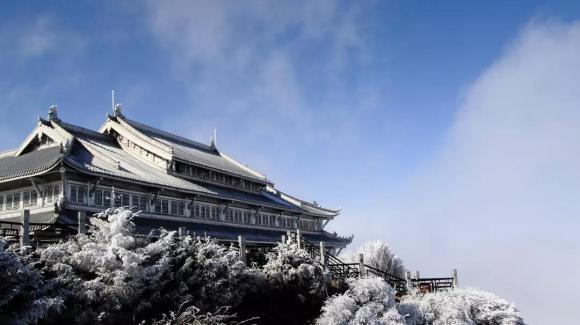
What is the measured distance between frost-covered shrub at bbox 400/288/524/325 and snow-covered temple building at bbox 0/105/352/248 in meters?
11.2

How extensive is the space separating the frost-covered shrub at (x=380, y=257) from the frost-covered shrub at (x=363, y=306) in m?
30.8

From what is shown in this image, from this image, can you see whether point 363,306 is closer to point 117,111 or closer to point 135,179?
point 135,179

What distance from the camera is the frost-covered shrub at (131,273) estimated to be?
1783cm

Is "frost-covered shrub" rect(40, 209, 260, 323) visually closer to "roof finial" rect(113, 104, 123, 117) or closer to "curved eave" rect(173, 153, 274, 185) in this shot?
"curved eave" rect(173, 153, 274, 185)

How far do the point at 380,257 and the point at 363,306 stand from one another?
33.7 meters

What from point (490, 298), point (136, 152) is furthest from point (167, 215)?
point (490, 298)

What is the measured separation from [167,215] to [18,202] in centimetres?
863

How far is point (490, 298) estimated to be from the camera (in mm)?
31938

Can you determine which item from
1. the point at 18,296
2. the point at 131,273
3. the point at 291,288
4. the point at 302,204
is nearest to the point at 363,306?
the point at 291,288

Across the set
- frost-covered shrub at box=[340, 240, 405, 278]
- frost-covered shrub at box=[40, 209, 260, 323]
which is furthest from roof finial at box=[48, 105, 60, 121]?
frost-covered shrub at box=[340, 240, 405, 278]

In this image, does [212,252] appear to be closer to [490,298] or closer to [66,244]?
[66,244]

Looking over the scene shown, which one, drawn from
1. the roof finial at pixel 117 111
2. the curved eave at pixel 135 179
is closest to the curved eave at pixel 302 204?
the curved eave at pixel 135 179

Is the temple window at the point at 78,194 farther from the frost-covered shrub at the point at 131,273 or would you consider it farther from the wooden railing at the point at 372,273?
the wooden railing at the point at 372,273

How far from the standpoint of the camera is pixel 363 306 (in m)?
25.5
